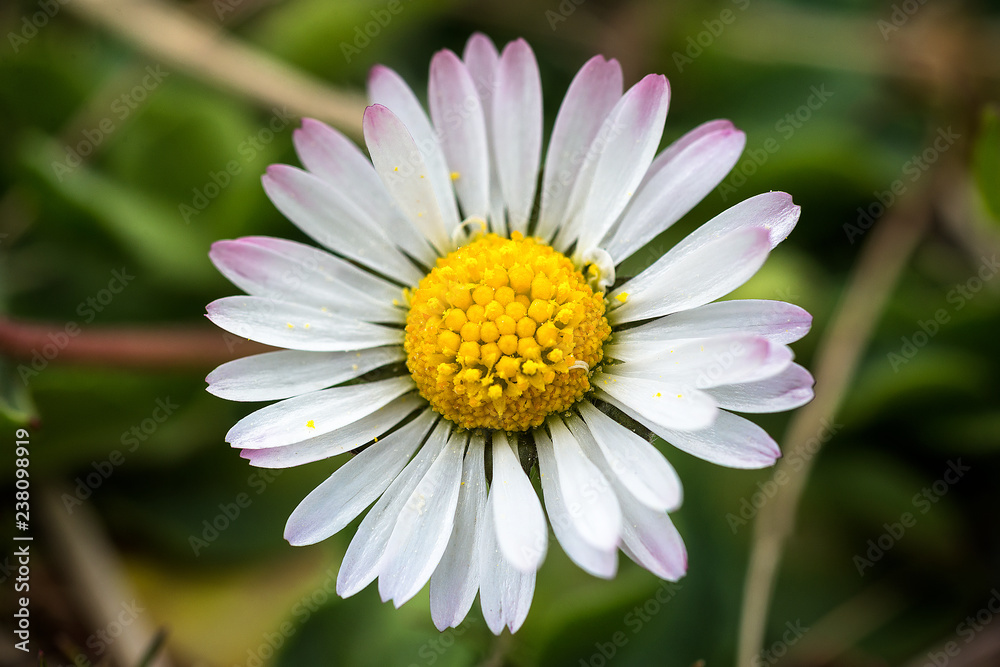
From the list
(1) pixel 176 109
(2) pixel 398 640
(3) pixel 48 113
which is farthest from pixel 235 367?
(3) pixel 48 113

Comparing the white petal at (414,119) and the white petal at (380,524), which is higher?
the white petal at (414,119)

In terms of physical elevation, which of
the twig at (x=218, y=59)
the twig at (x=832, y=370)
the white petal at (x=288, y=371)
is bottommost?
the twig at (x=832, y=370)

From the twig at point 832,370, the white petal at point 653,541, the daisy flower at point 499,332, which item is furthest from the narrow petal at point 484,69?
the twig at point 832,370

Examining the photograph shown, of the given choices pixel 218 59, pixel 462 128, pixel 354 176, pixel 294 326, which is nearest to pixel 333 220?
pixel 354 176

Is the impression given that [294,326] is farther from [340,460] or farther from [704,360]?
[704,360]

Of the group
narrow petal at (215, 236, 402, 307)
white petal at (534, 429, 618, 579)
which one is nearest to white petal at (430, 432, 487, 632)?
white petal at (534, 429, 618, 579)

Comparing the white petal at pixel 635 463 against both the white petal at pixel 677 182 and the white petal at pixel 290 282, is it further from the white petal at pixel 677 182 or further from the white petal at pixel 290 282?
the white petal at pixel 290 282

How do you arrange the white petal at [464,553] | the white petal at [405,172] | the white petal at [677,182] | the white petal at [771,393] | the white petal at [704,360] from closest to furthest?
1. the white petal at [704,360]
2. the white petal at [771,393]
3. the white petal at [464,553]
4. the white petal at [677,182]
5. the white petal at [405,172]

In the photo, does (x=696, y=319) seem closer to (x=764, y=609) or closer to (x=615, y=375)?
(x=615, y=375)
